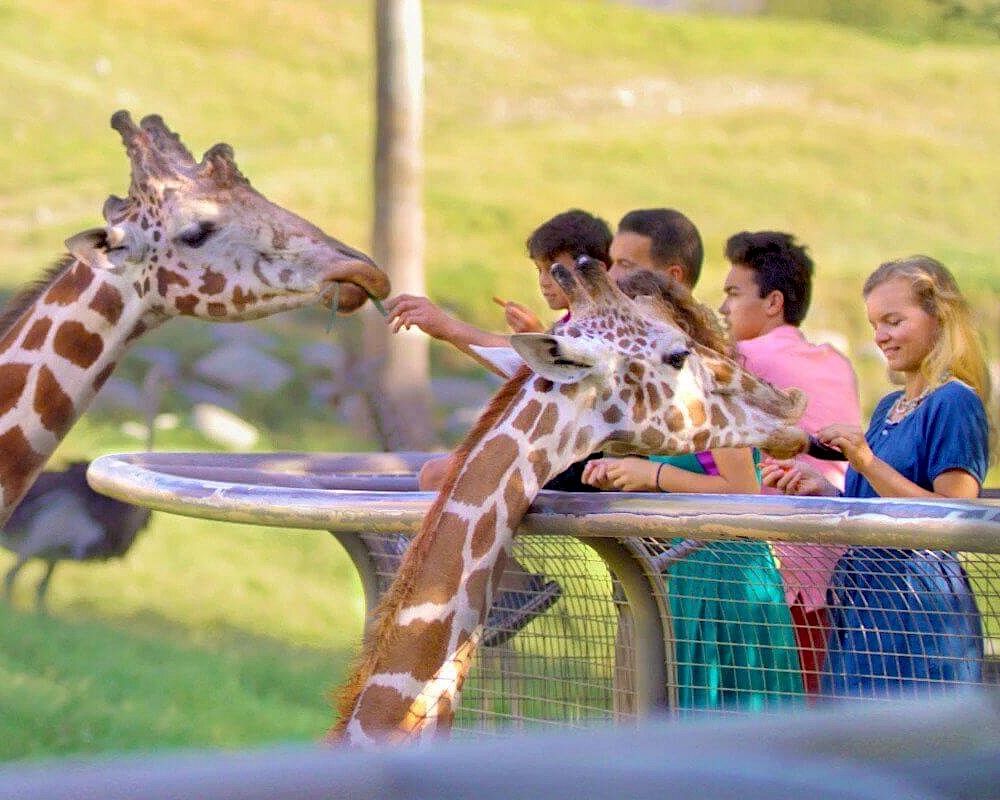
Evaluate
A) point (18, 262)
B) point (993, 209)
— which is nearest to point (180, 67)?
point (18, 262)

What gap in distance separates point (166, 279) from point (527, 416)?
171 centimetres

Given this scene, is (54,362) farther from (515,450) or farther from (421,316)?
(515,450)

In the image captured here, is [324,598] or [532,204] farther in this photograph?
[532,204]

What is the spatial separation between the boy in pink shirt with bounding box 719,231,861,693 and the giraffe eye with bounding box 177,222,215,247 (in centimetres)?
143

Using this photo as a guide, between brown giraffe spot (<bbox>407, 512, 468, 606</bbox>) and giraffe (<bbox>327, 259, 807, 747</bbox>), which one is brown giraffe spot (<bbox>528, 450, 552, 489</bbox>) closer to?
giraffe (<bbox>327, 259, 807, 747</bbox>)

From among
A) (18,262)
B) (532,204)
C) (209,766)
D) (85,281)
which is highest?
(532,204)

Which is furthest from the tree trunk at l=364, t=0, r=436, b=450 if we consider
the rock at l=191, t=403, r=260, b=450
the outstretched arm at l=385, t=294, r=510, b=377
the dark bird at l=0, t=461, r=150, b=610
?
the outstretched arm at l=385, t=294, r=510, b=377

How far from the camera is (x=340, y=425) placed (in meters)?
13.5

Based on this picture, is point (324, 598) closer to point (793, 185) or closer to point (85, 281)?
point (85, 281)

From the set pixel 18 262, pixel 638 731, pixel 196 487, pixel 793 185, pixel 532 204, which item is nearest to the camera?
pixel 638 731

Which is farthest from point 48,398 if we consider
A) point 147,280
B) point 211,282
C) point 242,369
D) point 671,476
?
point 242,369

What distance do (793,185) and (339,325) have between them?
6967 mm

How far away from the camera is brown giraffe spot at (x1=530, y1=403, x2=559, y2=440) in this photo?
3078 millimetres

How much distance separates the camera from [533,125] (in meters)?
19.3
